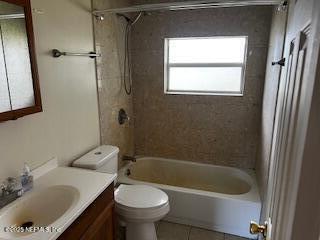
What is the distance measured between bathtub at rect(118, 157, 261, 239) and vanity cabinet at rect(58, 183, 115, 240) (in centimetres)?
90

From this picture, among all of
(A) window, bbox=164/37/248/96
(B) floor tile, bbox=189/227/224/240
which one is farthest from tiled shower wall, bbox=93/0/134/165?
(B) floor tile, bbox=189/227/224/240

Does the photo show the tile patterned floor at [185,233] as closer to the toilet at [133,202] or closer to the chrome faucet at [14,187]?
the toilet at [133,202]

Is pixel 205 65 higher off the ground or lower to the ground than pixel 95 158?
higher

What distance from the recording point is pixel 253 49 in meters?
2.50

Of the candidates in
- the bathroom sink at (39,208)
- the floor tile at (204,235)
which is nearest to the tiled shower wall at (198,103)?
the floor tile at (204,235)

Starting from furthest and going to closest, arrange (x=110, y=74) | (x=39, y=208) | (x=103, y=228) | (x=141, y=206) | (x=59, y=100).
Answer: (x=110, y=74) < (x=141, y=206) < (x=59, y=100) < (x=103, y=228) < (x=39, y=208)

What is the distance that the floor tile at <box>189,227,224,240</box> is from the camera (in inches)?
86.7

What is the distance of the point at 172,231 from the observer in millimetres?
2293

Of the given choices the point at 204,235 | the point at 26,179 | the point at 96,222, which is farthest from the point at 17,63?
the point at 204,235

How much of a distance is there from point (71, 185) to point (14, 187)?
0.99 feet

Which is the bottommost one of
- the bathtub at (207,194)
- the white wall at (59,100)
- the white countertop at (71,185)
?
the bathtub at (207,194)

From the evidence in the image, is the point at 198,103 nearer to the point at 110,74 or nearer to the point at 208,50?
the point at 208,50

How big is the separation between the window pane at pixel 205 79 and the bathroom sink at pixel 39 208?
1.96 meters

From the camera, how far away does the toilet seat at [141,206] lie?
1799mm
